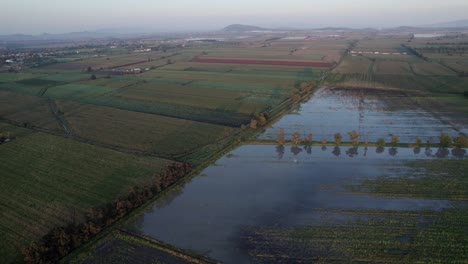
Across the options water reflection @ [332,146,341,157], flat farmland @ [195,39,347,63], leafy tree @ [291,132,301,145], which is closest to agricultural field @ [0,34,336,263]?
leafy tree @ [291,132,301,145]

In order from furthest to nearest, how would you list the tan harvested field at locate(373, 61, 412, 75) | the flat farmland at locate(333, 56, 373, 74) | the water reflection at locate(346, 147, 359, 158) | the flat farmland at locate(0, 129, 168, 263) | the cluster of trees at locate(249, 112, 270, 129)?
the flat farmland at locate(333, 56, 373, 74) < the tan harvested field at locate(373, 61, 412, 75) < the cluster of trees at locate(249, 112, 270, 129) < the water reflection at locate(346, 147, 359, 158) < the flat farmland at locate(0, 129, 168, 263)

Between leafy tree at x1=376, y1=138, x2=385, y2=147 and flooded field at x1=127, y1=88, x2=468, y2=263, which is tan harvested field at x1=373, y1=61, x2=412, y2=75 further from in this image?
leafy tree at x1=376, y1=138, x2=385, y2=147

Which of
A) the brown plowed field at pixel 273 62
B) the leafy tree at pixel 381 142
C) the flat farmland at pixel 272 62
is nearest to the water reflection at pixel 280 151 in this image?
the leafy tree at pixel 381 142

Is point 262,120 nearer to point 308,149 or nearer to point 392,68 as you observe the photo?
point 308,149

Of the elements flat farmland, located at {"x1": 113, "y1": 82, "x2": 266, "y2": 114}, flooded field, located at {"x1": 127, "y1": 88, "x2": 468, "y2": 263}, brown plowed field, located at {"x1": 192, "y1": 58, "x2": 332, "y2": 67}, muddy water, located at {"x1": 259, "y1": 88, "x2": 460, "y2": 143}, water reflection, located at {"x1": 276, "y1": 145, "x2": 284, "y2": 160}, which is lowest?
flooded field, located at {"x1": 127, "y1": 88, "x2": 468, "y2": 263}

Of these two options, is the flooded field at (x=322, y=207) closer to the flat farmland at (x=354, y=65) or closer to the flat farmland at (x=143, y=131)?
the flat farmland at (x=143, y=131)
